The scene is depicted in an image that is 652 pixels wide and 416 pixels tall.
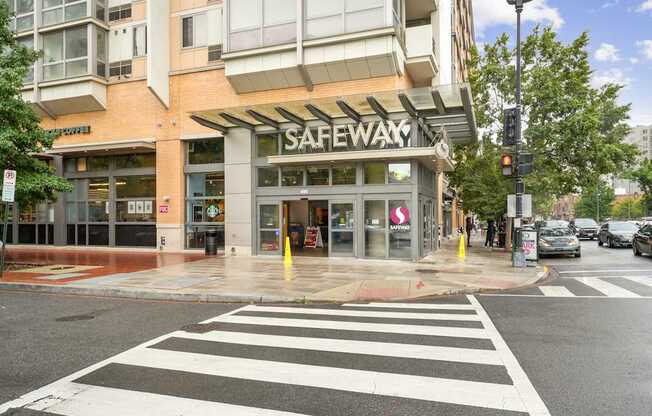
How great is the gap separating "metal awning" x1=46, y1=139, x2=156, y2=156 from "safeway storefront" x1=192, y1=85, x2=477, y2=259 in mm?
4082

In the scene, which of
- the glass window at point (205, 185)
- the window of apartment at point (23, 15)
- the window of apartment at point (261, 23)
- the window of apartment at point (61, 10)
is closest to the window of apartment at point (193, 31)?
the window of apartment at point (261, 23)

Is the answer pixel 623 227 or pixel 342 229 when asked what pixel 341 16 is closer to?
pixel 342 229

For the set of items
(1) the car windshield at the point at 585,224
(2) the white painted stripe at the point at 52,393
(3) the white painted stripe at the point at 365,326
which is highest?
(1) the car windshield at the point at 585,224

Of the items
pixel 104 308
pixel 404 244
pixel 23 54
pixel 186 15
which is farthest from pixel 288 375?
pixel 186 15

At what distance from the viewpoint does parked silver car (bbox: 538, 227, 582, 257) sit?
19197 millimetres

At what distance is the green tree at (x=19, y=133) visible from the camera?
14.5 m

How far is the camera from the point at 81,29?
21.1 m

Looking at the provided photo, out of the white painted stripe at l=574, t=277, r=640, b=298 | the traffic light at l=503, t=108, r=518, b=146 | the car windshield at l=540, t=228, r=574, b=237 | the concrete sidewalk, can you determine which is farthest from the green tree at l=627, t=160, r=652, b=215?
the concrete sidewalk

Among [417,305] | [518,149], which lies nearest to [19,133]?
[417,305]

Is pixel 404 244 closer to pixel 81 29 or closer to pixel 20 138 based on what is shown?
pixel 20 138

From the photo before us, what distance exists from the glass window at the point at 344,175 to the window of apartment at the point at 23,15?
17735 mm

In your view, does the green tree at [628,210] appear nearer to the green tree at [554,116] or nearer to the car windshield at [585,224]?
the car windshield at [585,224]

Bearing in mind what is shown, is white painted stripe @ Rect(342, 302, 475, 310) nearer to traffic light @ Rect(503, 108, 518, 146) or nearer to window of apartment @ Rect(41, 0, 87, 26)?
traffic light @ Rect(503, 108, 518, 146)

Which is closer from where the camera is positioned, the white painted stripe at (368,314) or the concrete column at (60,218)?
the white painted stripe at (368,314)
